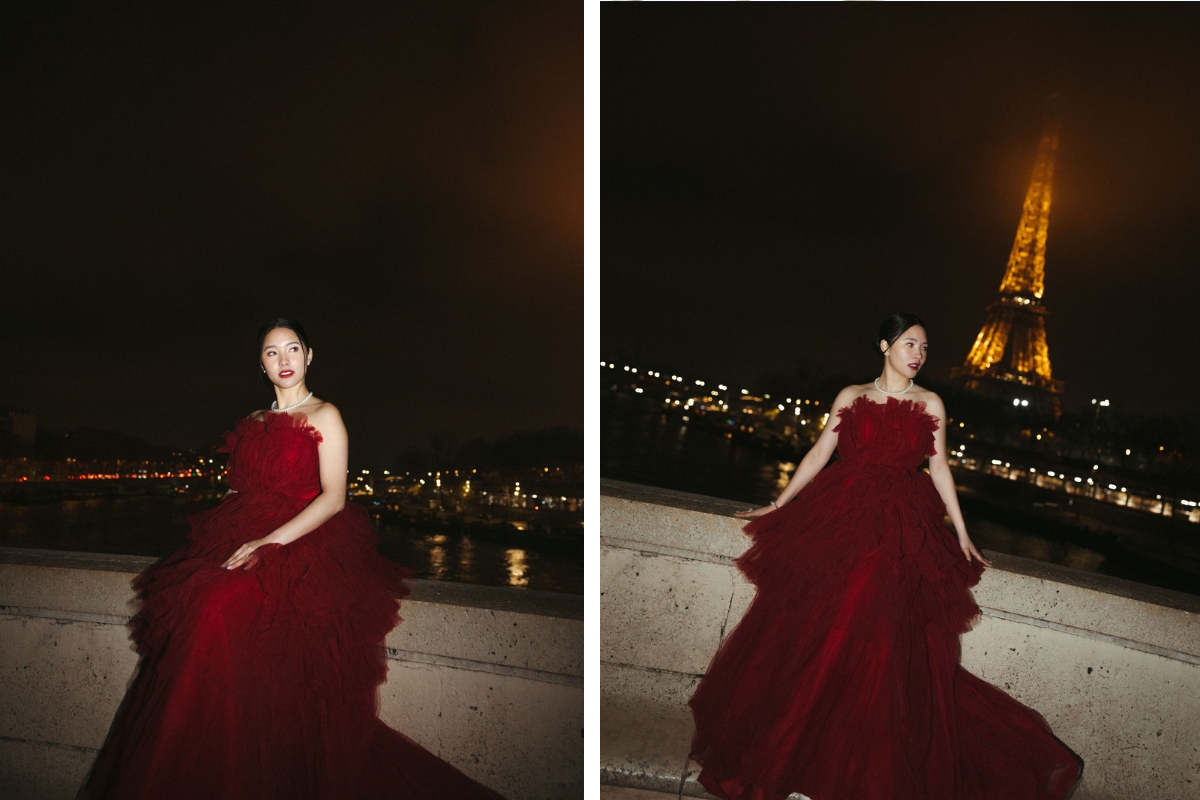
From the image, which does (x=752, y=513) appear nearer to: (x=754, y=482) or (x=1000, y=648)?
(x=1000, y=648)

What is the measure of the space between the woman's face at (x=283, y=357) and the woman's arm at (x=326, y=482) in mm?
143

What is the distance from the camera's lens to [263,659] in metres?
2.04

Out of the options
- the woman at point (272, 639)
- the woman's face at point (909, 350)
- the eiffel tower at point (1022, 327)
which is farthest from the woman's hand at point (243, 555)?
the eiffel tower at point (1022, 327)

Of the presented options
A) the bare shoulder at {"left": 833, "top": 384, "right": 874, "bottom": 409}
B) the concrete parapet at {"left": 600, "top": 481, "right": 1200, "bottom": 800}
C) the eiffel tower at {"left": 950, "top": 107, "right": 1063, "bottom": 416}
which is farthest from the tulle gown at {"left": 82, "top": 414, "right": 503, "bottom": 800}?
the eiffel tower at {"left": 950, "top": 107, "right": 1063, "bottom": 416}

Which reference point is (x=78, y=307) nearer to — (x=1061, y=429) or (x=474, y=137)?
(x=474, y=137)

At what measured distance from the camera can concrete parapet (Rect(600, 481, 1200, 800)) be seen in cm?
242

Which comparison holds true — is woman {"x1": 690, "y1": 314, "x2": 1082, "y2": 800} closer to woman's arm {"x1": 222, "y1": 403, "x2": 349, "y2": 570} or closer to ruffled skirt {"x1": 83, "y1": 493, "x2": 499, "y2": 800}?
ruffled skirt {"x1": 83, "y1": 493, "x2": 499, "y2": 800}

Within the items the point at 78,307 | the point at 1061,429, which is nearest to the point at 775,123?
the point at 78,307

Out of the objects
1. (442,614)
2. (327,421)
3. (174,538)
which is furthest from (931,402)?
(174,538)

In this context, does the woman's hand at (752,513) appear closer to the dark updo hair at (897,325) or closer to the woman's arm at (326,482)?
the dark updo hair at (897,325)

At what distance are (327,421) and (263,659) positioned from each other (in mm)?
671

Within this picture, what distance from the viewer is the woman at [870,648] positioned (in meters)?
2.16

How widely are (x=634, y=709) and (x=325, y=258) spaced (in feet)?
16.6

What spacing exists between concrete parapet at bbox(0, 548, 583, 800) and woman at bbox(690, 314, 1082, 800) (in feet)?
1.73
